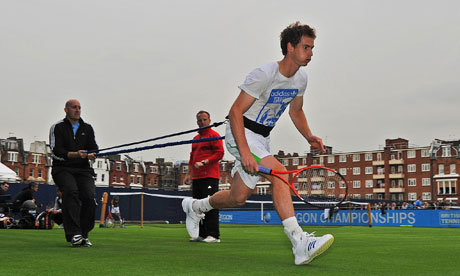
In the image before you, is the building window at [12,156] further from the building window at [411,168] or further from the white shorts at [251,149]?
the white shorts at [251,149]

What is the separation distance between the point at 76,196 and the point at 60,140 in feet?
2.53

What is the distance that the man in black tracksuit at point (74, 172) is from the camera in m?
7.52

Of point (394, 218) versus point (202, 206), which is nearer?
point (202, 206)

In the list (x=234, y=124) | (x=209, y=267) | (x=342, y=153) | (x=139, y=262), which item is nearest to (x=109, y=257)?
(x=139, y=262)

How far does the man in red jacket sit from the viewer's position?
31.0 feet

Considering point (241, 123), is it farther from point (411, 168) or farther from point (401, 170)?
point (401, 170)

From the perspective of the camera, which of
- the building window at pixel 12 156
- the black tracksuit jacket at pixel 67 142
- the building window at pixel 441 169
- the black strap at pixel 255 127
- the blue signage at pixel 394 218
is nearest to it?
the black strap at pixel 255 127

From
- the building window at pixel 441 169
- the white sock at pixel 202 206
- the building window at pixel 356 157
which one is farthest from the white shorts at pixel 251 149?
the building window at pixel 356 157

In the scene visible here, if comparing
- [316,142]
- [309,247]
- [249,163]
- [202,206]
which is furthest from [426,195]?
[249,163]

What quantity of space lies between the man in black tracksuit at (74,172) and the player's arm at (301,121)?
9.35 feet

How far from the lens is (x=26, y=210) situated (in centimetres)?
1585

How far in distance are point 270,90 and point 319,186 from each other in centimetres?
105

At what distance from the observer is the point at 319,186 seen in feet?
18.5

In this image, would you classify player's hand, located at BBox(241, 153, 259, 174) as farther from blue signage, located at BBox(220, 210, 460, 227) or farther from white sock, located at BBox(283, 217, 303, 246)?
blue signage, located at BBox(220, 210, 460, 227)
